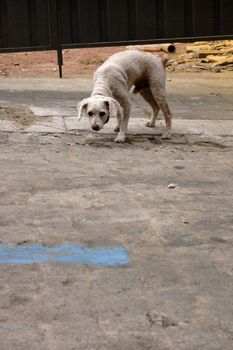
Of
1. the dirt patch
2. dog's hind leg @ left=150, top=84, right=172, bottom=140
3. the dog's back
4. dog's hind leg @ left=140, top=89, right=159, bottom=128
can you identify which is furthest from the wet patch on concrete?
dog's hind leg @ left=150, top=84, right=172, bottom=140

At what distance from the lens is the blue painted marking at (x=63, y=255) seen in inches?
153

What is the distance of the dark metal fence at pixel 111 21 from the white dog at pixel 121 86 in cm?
405

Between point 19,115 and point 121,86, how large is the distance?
1.80m

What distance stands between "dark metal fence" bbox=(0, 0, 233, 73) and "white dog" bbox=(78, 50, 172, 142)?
159 inches

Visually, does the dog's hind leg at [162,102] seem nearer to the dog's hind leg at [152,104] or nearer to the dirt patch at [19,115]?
the dog's hind leg at [152,104]

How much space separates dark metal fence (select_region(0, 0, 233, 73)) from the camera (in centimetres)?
1155

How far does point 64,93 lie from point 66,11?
2.00m

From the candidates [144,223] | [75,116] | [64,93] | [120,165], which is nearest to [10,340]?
[144,223]

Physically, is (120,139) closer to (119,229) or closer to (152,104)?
(152,104)

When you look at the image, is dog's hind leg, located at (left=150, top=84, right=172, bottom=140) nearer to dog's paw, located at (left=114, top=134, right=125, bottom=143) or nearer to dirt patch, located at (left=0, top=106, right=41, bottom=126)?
dog's paw, located at (left=114, top=134, right=125, bottom=143)

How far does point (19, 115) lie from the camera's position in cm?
852

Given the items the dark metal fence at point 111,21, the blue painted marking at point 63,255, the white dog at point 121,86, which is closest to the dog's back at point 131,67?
the white dog at point 121,86

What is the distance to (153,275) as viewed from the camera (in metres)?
3.72

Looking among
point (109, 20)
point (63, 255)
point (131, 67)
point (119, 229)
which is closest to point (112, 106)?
point (131, 67)
